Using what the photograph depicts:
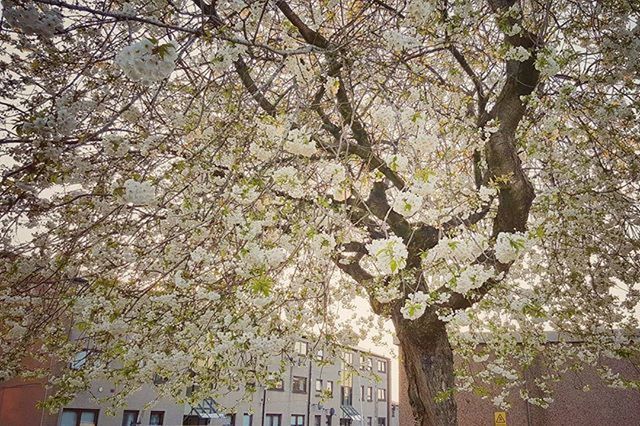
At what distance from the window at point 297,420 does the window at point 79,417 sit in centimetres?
1478

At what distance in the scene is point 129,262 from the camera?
4188 millimetres

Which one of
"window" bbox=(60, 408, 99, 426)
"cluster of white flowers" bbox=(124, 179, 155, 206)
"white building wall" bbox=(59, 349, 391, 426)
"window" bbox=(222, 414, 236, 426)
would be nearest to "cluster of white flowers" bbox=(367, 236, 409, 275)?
"cluster of white flowers" bbox=(124, 179, 155, 206)

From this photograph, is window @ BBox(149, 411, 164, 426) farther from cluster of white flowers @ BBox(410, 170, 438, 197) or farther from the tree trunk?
cluster of white flowers @ BBox(410, 170, 438, 197)

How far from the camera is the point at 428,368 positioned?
5.04m

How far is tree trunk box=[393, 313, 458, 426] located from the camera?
4836 mm

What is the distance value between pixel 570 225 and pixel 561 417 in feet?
37.9

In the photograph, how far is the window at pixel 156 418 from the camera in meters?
18.4

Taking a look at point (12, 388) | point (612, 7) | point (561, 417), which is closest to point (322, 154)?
point (612, 7)

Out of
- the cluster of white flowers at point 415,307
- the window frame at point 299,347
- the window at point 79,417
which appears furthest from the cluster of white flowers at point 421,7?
the window at point 79,417

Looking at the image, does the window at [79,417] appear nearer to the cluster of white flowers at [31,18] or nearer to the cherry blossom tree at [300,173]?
the cherry blossom tree at [300,173]

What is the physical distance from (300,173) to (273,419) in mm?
26559

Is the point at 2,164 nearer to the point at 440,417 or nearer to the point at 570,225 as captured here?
the point at 440,417

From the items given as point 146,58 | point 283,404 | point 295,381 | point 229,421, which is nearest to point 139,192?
point 146,58

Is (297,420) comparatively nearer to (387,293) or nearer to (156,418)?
(156,418)
